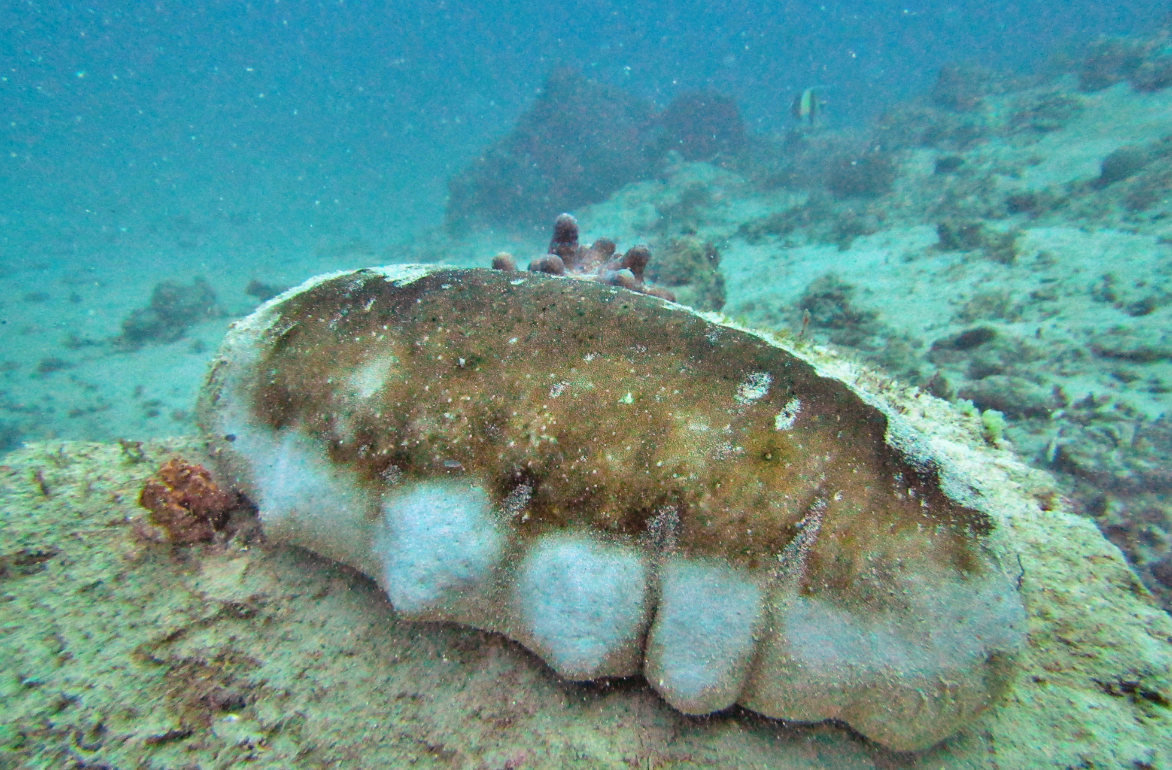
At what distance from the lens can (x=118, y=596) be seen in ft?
7.30

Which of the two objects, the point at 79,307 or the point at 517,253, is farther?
the point at 517,253

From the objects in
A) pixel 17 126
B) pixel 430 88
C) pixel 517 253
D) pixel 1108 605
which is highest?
pixel 430 88

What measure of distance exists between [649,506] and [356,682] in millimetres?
1462

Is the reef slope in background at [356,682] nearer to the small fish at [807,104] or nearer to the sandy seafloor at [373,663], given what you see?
the sandy seafloor at [373,663]

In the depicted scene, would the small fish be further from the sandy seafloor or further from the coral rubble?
the coral rubble

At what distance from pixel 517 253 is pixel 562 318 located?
55.6ft

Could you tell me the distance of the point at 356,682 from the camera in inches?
80.4

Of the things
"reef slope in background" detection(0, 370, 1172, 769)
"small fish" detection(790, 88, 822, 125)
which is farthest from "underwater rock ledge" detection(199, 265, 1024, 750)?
"small fish" detection(790, 88, 822, 125)

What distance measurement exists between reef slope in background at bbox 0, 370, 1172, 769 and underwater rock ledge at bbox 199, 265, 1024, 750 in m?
0.20

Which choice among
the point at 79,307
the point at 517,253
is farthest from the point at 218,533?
the point at 79,307

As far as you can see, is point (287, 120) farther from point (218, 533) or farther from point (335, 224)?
point (218, 533)

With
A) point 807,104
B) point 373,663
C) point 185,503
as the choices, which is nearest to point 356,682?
point 373,663

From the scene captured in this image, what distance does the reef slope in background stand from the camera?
1.77 meters

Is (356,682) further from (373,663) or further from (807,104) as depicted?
(807,104)
